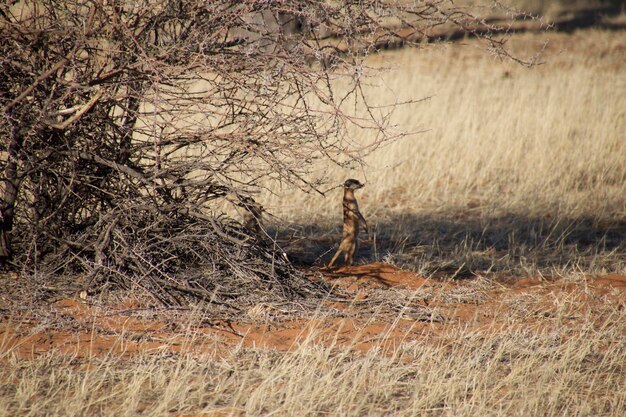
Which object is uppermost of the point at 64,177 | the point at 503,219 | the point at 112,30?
the point at 112,30

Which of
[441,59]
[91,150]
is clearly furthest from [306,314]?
[441,59]

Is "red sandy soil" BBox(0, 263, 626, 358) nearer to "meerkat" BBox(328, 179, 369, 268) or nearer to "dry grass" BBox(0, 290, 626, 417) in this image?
"dry grass" BBox(0, 290, 626, 417)

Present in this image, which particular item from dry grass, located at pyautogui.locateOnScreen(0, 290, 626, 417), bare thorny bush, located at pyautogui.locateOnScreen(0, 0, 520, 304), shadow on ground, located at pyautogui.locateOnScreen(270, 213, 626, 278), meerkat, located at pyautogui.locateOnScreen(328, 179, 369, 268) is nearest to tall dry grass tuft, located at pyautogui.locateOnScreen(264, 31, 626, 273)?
shadow on ground, located at pyautogui.locateOnScreen(270, 213, 626, 278)

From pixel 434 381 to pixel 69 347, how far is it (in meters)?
2.11

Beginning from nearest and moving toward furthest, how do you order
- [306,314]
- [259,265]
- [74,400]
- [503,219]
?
[74,400], [306,314], [259,265], [503,219]

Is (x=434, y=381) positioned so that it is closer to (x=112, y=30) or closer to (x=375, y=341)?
(x=375, y=341)

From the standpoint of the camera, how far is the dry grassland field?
4102 millimetres

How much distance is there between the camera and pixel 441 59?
20.3m

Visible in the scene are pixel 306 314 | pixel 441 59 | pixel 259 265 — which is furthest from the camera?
pixel 441 59

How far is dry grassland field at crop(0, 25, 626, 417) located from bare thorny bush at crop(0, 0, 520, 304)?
417mm

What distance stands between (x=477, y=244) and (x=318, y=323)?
3.40m

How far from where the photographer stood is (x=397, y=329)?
5.26 metres

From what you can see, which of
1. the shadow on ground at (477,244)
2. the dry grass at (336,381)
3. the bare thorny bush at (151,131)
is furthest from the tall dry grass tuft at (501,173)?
the dry grass at (336,381)

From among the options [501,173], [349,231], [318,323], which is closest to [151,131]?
[318,323]
